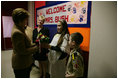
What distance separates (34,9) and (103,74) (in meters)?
3.35

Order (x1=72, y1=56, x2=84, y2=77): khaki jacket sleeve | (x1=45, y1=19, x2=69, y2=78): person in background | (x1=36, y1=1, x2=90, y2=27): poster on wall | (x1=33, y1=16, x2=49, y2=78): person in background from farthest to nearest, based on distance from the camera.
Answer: (x1=33, y1=16, x2=49, y2=78): person in background, (x1=36, y1=1, x2=90, y2=27): poster on wall, (x1=45, y1=19, x2=69, y2=78): person in background, (x1=72, y1=56, x2=84, y2=77): khaki jacket sleeve

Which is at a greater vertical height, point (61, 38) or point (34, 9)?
point (34, 9)

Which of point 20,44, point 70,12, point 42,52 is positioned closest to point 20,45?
point 20,44

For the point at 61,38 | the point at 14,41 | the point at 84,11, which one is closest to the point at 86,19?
the point at 84,11

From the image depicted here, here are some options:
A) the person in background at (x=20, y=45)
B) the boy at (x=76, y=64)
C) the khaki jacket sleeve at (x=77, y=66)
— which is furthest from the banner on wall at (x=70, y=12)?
the person in background at (x=20, y=45)

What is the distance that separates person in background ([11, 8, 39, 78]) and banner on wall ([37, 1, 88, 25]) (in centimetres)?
118

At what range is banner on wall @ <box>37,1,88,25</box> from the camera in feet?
6.85

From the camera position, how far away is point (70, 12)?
235 cm

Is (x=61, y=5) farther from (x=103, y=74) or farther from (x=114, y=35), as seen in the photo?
(x=103, y=74)

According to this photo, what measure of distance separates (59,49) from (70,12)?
976mm

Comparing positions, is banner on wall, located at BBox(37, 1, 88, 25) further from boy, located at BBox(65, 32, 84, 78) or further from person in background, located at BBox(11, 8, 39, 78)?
person in background, located at BBox(11, 8, 39, 78)

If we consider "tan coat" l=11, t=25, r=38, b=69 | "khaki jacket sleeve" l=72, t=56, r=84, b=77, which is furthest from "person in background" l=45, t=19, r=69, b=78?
"khaki jacket sleeve" l=72, t=56, r=84, b=77

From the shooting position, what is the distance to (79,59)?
1259 mm

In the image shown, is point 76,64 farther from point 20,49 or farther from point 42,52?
point 42,52
